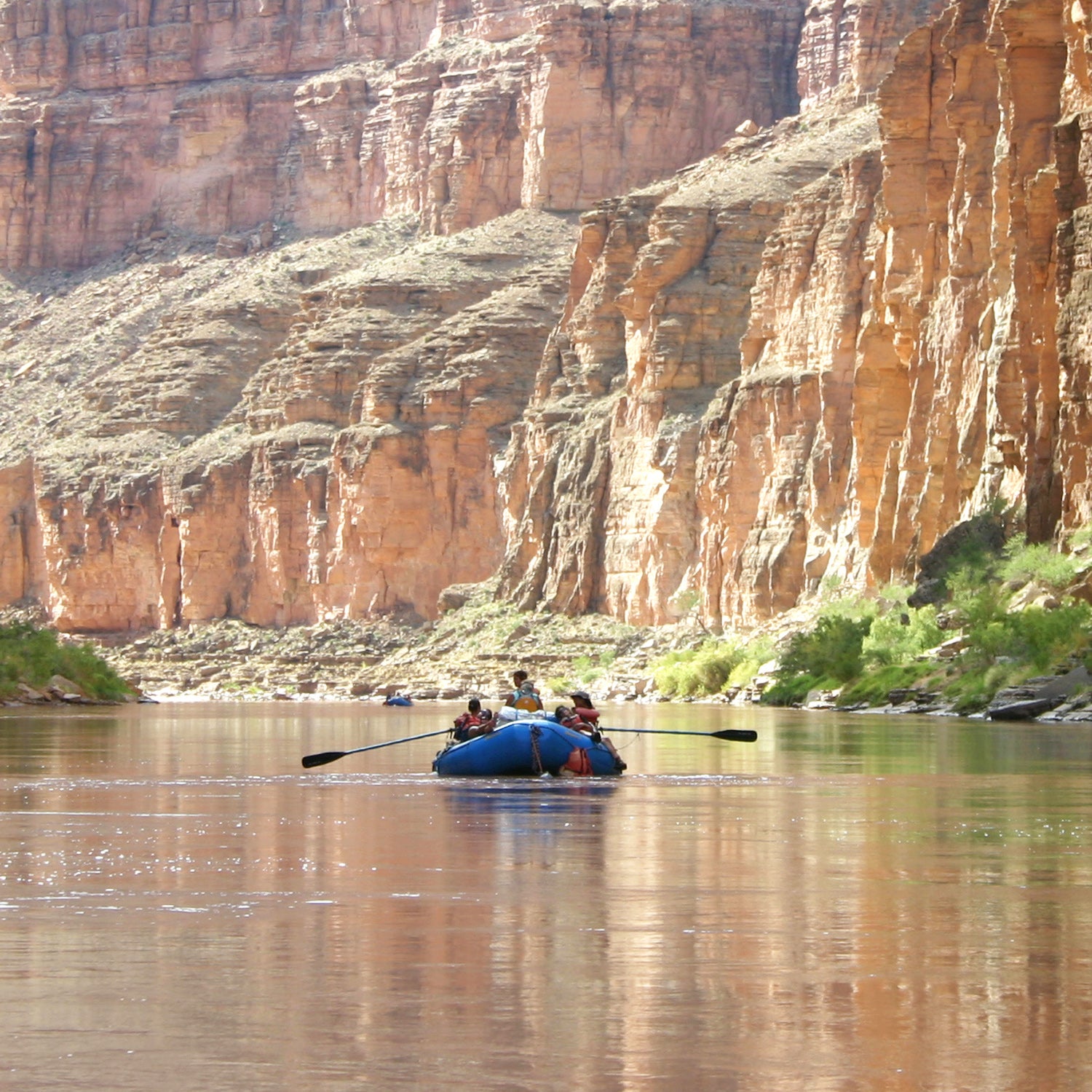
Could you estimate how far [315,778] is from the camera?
38.8 metres

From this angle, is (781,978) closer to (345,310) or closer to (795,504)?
(795,504)

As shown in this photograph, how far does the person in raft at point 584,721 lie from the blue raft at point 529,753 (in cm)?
26

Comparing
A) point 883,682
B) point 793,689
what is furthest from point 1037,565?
point 793,689

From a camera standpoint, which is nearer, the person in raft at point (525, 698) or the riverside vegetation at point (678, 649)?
the person in raft at point (525, 698)

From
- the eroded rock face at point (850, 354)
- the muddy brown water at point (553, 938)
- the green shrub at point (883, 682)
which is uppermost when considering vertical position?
the eroded rock face at point (850, 354)

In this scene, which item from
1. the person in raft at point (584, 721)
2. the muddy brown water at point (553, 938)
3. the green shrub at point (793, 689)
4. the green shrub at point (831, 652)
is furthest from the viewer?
the green shrub at point (793, 689)

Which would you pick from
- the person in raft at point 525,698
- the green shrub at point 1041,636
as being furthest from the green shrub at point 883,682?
the person in raft at point 525,698

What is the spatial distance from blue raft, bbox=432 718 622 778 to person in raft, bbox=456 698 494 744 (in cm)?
128

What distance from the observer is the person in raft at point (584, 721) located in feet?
124

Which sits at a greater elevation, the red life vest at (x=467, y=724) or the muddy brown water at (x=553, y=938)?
the red life vest at (x=467, y=724)

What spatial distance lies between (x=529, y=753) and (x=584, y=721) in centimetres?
227

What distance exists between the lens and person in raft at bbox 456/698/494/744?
39031 millimetres

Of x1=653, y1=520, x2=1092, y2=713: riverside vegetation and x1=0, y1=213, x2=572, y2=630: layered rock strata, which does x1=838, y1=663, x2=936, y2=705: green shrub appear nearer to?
x1=653, y1=520, x2=1092, y2=713: riverside vegetation

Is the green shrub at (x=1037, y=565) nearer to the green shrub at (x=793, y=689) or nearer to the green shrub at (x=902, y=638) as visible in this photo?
the green shrub at (x=902, y=638)
